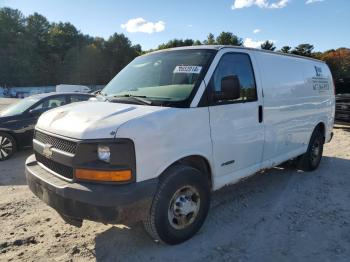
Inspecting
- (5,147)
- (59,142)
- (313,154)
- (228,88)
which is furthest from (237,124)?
(5,147)

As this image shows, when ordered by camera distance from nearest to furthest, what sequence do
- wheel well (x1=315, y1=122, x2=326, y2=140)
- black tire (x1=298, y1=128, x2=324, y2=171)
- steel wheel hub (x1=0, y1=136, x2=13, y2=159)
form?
black tire (x1=298, y1=128, x2=324, y2=171) < wheel well (x1=315, y1=122, x2=326, y2=140) < steel wheel hub (x1=0, y1=136, x2=13, y2=159)

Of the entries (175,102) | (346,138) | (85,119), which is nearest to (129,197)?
(85,119)

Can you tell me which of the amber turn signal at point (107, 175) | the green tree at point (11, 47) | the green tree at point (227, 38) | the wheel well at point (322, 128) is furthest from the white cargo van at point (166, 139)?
the green tree at point (11, 47)

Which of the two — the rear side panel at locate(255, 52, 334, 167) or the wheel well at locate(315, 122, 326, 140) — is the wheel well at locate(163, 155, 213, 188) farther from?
the wheel well at locate(315, 122, 326, 140)

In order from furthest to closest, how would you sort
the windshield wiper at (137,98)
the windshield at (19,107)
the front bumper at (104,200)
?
the windshield at (19,107) < the windshield wiper at (137,98) < the front bumper at (104,200)

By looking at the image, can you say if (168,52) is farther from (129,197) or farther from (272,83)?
(129,197)

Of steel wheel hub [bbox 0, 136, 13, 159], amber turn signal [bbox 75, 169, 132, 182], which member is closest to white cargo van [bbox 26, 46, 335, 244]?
amber turn signal [bbox 75, 169, 132, 182]

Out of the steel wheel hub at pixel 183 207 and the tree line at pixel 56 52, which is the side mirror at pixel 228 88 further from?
the tree line at pixel 56 52

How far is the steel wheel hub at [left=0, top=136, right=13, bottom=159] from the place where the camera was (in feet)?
27.5

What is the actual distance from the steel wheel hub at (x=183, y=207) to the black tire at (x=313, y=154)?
3.45 metres

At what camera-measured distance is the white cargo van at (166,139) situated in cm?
331

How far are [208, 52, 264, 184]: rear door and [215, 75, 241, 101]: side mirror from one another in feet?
0.17

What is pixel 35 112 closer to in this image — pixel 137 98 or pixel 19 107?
pixel 19 107

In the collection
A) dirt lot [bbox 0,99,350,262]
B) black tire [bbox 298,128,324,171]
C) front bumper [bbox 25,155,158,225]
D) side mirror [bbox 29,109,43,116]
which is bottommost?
dirt lot [bbox 0,99,350,262]
